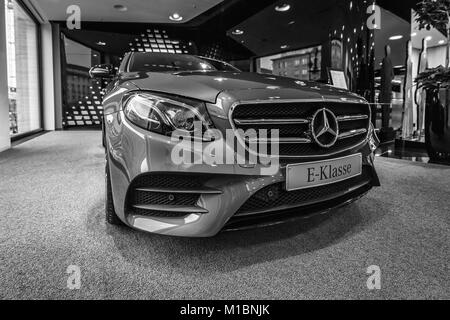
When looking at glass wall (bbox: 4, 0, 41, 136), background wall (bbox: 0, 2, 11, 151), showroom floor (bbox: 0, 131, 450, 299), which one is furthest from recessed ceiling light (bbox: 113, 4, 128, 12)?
showroom floor (bbox: 0, 131, 450, 299)

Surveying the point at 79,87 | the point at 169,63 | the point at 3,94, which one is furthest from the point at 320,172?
the point at 79,87

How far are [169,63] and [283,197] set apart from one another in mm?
1505

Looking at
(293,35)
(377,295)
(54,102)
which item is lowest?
(377,295)

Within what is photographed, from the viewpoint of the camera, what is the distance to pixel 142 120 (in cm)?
107

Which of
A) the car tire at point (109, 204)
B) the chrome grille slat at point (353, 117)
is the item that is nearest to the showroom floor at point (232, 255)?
the car tire at point (109, 204)

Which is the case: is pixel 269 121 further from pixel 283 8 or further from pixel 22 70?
pixel 22 70

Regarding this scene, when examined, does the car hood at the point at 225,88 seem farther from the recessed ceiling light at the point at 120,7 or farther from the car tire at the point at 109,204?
the recessed ceiling light at the point at 120,7

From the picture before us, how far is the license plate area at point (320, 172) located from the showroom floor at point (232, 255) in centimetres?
28

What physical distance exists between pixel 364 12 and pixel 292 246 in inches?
217

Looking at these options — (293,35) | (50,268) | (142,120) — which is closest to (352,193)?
(142,120)

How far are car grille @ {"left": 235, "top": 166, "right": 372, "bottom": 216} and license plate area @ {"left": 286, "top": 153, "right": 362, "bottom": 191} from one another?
34mm

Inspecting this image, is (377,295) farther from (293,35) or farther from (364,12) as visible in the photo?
(293,35)

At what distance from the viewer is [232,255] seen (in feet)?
3.99

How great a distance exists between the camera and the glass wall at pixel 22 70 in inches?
203
